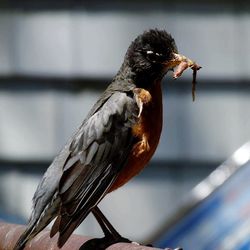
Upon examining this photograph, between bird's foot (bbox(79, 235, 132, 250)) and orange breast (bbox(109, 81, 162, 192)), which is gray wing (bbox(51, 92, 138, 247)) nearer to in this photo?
orange breast (bbox(109, 81, 162, 192))

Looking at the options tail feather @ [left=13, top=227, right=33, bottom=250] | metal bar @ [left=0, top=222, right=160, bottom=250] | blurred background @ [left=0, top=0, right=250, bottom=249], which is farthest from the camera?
blurred background @ [left=0, top=0, right=250, bottom=249]

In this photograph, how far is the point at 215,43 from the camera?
6195 millimetres

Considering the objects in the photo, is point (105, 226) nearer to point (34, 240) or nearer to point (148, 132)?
point (148, 132)

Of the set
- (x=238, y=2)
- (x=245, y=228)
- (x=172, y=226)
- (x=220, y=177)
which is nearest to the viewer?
(x=245, y=228)

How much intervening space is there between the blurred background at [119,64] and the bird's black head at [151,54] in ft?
4.65

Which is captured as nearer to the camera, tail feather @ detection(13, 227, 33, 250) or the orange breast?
tail feather @ detection(13, 227, 33, 250)

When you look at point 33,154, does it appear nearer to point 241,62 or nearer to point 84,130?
point 241,62

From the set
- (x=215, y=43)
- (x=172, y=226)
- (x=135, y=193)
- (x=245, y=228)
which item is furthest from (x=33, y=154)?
(x=245, y=228)

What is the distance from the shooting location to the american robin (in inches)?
165

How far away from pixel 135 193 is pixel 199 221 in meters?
1.55

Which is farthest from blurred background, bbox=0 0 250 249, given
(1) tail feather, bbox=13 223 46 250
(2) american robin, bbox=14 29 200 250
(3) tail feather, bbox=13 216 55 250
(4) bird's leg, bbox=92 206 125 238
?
(1) tail feather, bbox=13 223 46 250

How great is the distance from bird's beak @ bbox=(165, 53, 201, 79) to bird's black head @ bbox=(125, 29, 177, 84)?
0.02 metres

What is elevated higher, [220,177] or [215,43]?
[215,43]

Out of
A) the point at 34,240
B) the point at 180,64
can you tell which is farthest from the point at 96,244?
the point at 180,64
